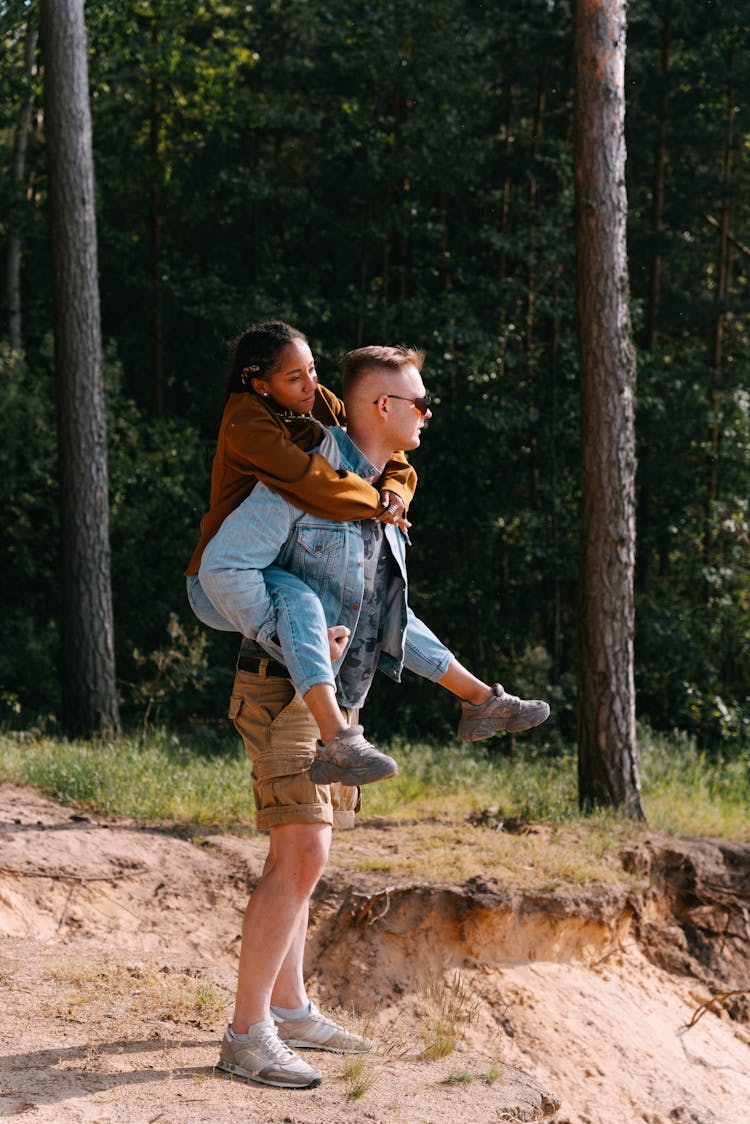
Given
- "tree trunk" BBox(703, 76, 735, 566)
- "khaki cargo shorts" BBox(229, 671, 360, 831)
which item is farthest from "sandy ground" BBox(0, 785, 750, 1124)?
"tree trunk" BBox(703, 76, 735, 566)

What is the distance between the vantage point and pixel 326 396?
4.02 meters

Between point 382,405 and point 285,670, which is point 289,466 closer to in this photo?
point 382,405

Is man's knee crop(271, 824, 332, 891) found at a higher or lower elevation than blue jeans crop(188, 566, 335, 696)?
lower

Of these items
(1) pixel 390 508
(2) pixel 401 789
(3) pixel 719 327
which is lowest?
(2) pixel 401 789

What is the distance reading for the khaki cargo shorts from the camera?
3.60 meters

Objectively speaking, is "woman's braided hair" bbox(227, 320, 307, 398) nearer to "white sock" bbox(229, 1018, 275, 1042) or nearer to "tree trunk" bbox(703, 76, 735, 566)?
"white sock" bbox(229, 1018, 275, 1042)

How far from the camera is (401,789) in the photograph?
8625mm

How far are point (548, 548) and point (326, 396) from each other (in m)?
10.5

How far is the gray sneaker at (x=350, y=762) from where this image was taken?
125 inches

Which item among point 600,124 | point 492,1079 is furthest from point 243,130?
point 492,1079

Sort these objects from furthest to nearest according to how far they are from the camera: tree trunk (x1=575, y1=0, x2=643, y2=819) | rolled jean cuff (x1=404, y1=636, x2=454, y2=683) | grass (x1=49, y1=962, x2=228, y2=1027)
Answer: tree trunk (x1=575, y1=0, x2=643, y2=819)
grass (x1=49, y1=962, x2=228, y2=1027)
rolled jean cuff (x1=404, y1=636, x2=454, y2=683)

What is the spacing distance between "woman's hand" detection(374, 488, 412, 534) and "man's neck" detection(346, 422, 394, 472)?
0.16m

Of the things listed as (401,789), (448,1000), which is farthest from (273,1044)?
(401,789)

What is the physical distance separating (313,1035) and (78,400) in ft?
23.9
